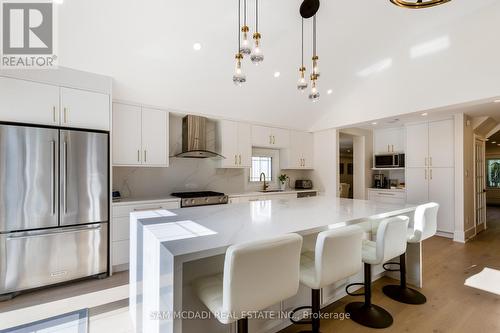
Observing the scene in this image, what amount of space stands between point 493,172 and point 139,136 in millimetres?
12356

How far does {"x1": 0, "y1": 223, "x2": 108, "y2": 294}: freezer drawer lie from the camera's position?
91.9 inches

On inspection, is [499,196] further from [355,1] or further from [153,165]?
[153,165]

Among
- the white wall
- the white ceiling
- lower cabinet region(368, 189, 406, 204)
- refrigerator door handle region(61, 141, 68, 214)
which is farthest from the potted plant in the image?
refrigerator door handle region(61, 141, 68, 214)

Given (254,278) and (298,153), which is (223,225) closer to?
(254,278)

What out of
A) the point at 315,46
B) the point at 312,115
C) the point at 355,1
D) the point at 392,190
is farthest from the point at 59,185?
the point at 392,190

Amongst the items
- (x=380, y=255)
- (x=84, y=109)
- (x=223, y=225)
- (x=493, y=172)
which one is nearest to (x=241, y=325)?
(x=223, y=225)

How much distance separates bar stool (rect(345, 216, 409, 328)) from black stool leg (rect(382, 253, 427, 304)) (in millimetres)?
361

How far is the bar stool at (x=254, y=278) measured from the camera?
42.9 inches

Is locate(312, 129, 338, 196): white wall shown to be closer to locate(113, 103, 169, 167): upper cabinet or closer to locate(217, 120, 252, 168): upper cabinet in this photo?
locate(217, 120, 252, 168): upper cabinet

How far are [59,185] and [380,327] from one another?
3391 millimetres

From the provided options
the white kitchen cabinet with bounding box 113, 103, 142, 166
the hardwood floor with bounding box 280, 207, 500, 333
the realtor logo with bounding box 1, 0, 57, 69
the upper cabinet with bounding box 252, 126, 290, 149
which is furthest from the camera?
the upper cabinet with bounding box 252, 126, 290, 149

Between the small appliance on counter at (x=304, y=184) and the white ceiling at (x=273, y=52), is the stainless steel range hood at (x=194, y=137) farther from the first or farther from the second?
the small appliance on counter at (x=304, y=184)

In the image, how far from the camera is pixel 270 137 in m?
5.00

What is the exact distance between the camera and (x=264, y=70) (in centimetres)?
373
